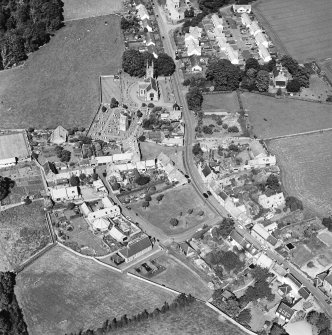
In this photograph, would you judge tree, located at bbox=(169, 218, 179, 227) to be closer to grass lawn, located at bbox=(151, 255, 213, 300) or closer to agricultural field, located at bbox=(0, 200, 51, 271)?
grass lawn, located at bbox=(151, 255, 213, 300)

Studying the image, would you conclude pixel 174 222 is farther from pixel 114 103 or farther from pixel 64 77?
pixel 64 77

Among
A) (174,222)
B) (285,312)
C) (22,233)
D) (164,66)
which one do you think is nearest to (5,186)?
(22,233)

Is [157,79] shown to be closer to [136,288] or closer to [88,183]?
[88,183]

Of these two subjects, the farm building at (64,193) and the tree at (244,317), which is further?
the farm building at (64,193)

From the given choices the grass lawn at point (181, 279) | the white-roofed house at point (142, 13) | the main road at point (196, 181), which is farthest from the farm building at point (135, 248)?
the white-roofed house at point (142, 13)

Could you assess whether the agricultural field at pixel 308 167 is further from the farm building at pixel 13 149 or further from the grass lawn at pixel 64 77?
the farm building at pixel 13 149

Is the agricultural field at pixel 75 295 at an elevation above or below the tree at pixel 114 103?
above

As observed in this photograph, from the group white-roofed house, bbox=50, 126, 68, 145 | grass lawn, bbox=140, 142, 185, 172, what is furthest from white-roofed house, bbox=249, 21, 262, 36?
white-roofed house, bbox=50, 126, 68, 145
